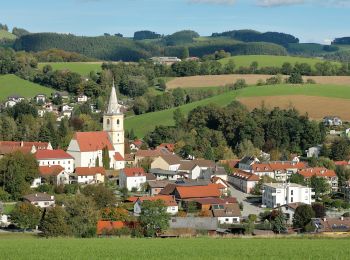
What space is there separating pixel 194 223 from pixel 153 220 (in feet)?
8.71

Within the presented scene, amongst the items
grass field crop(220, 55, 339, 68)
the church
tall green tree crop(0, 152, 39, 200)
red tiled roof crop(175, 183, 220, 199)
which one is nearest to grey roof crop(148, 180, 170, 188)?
red tiled roof crop(175, 183, 220, 199)

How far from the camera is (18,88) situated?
Answer: 8325 cm

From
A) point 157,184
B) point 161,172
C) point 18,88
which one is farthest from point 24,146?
point 18,88

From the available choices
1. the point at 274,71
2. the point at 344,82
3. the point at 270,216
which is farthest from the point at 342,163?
the point at 274,71

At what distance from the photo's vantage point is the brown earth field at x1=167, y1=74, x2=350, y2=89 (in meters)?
86.4

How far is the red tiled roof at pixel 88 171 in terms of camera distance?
46000mm

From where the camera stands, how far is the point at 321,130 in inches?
2339

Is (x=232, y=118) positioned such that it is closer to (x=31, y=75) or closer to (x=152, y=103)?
(x=152, y=103)

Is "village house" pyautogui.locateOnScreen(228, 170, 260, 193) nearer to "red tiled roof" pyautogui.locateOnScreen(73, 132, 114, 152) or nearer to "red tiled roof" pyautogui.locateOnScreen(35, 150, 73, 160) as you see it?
"red tiled roof" pyautogui.locateOnScreen(73, 132, 114, 152)

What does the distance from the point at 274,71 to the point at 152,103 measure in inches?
1006

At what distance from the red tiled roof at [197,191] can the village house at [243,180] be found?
5.13 m

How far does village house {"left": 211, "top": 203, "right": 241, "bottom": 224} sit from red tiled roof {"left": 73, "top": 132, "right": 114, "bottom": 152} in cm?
1466

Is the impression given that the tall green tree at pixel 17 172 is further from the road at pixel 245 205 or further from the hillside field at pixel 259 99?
the hillside field at pixel 259 99

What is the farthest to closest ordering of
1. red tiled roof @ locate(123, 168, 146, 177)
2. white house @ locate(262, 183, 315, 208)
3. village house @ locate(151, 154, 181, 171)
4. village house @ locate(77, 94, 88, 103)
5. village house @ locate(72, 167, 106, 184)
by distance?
village house @ locate(77, 94, 88, 103), village house @ locate(151, 154, 181, 171), village house @ locate(72, 167, 106, 184), red tiled roof @ locate(123, 168, 146, 177), white house @ locate(262, 183, 315, 208)
